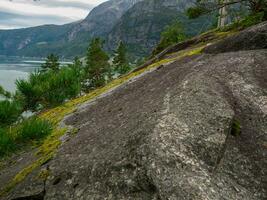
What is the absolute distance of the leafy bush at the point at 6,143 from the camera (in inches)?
382

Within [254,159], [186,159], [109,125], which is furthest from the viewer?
[109,125]

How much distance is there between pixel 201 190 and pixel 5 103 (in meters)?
6.48

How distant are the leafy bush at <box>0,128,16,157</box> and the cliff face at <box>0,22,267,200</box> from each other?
1850 millimetres

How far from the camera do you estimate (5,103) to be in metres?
10.7

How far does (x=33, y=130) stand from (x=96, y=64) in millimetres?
75581

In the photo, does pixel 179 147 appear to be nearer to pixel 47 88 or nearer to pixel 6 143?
pixel 6 143

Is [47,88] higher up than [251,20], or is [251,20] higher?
[251,20]

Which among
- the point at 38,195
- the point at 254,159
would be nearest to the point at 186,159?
the point at 254,159

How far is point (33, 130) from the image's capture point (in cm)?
1012

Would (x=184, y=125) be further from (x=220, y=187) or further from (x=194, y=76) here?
(x=194, y=76)

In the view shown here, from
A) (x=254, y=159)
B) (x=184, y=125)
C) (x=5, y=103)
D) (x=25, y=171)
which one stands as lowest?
(x=25, y=171)

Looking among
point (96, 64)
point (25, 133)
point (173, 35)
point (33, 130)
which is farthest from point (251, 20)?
point (96, 64)

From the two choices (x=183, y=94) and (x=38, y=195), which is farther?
(x=183, y=94)

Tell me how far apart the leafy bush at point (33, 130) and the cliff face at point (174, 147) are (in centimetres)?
170
